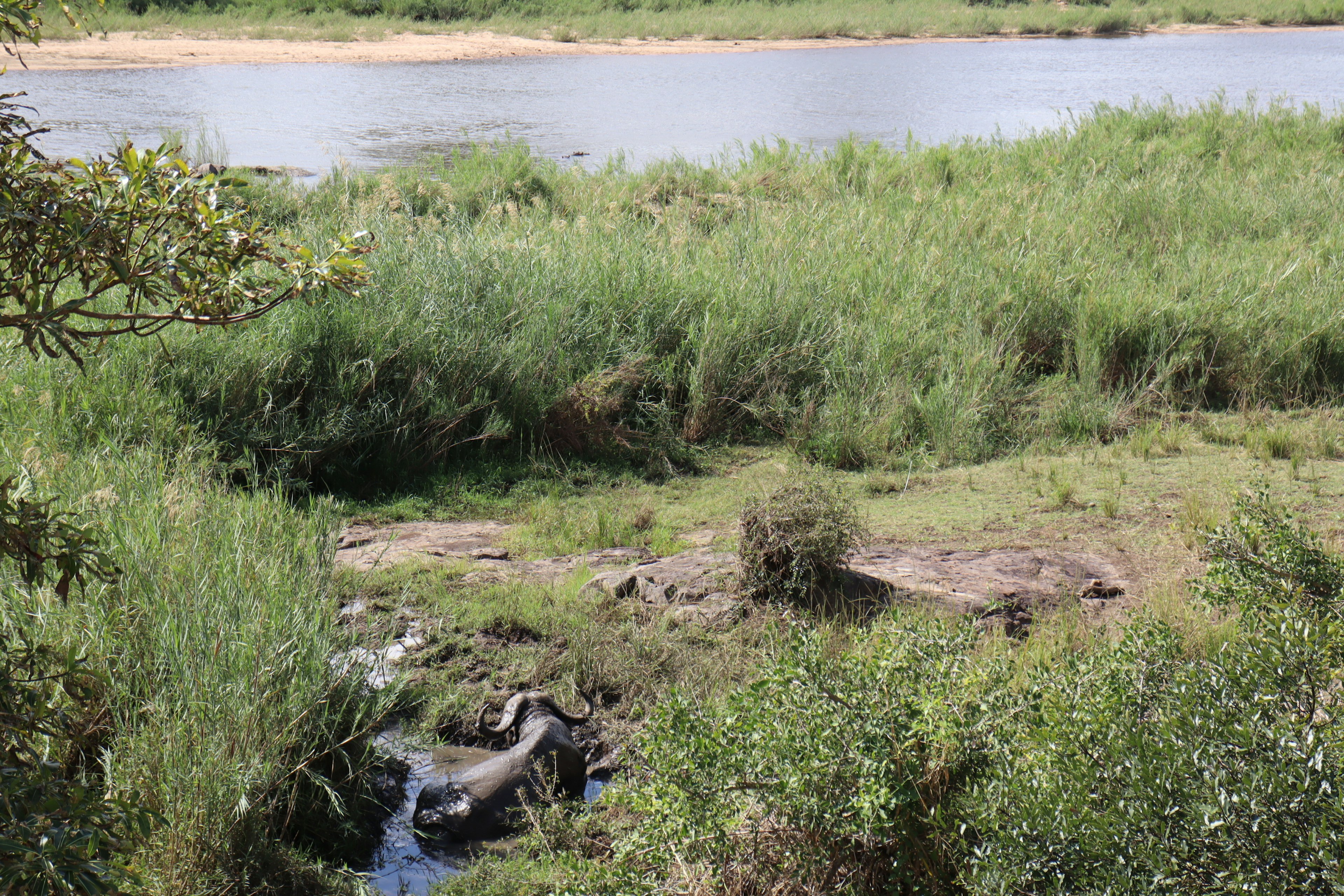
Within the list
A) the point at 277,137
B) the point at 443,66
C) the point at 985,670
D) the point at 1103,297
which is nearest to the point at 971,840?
the point at 985,670

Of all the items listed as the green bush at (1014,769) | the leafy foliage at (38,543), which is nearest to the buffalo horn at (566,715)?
the green bush at (1014,769)

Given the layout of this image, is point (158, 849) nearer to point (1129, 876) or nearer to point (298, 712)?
point (298, 712)

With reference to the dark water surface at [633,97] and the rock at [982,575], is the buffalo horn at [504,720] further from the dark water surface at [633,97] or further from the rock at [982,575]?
the dark water surface at [633,97]

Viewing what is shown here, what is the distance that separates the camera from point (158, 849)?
283 cm

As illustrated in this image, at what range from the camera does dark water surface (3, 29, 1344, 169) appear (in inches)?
631

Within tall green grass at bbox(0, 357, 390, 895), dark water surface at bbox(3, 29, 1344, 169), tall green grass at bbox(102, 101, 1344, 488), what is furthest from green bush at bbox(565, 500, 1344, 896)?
dark water surface at bbox(3, 29, 1344, 169)

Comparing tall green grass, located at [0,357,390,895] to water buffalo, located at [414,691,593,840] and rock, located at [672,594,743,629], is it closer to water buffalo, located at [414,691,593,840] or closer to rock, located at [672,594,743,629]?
water buffalo, located at [414,691,593,840]

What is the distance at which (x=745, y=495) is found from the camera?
598cm

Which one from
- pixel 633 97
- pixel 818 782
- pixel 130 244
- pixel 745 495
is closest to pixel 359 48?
pixel 633 97

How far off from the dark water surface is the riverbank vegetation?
5210 mm

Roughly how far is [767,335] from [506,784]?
4.44 meters

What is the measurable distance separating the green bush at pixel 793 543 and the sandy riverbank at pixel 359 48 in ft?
70.5

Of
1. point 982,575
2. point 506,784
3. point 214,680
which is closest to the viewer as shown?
point 214,680

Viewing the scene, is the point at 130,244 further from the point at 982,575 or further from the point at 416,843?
the point at 982,575
